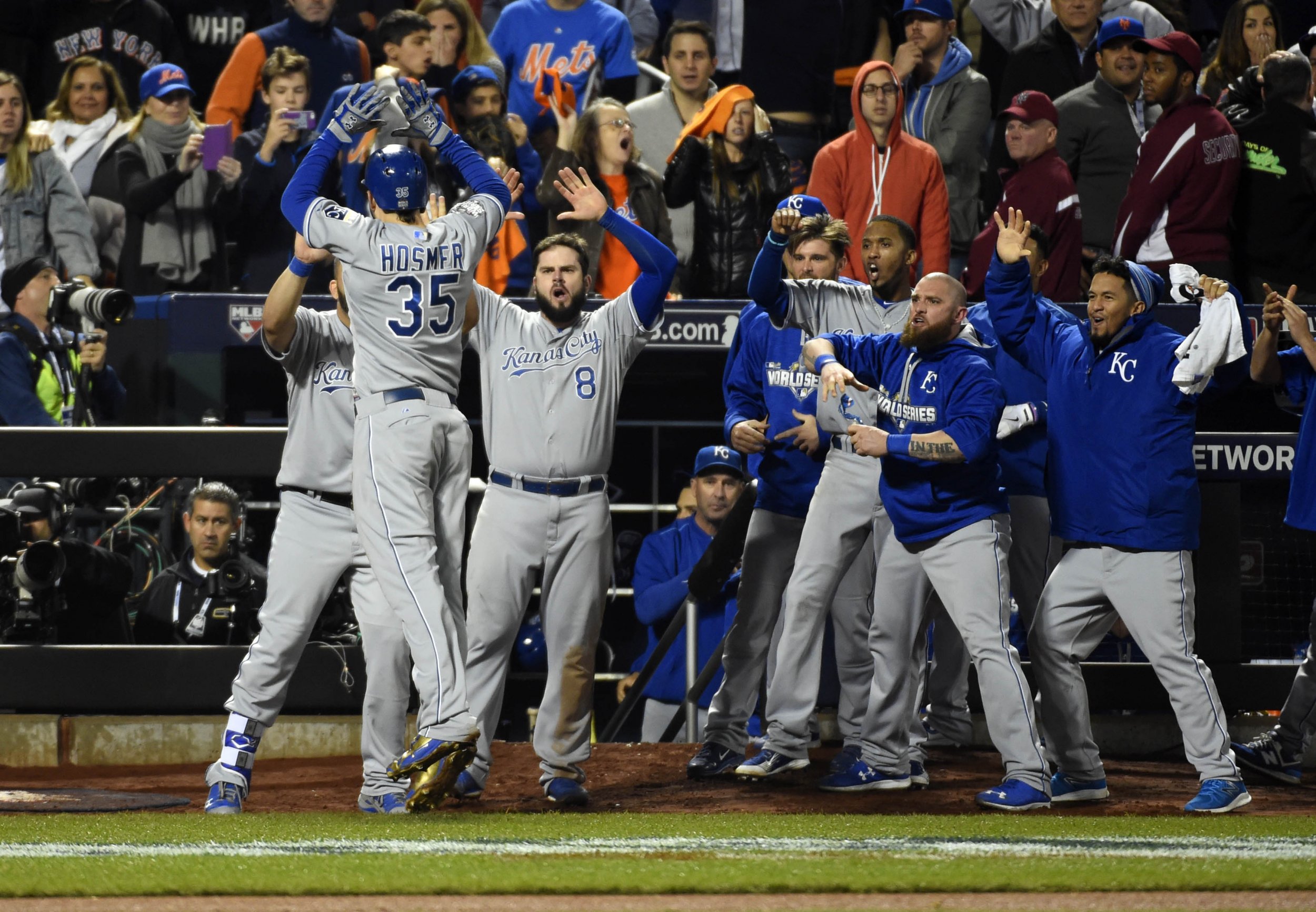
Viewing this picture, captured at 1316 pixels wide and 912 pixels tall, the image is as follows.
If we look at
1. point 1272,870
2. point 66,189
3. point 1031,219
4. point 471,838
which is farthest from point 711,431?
point 1272,870

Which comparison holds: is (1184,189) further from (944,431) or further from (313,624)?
(313,624)

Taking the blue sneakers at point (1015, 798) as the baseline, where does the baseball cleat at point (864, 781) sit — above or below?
below

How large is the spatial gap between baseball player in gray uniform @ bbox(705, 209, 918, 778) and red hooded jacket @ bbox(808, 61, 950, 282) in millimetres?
1503

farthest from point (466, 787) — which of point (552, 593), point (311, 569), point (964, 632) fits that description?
point (964, 632)

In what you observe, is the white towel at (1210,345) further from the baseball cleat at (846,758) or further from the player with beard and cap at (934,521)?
the baseball cleat at (846,758)

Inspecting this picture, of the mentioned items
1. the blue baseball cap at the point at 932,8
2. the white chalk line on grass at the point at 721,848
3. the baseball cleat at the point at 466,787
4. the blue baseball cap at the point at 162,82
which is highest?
the blue baseball cap at the point at 932,8

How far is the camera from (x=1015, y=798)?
5258 mm

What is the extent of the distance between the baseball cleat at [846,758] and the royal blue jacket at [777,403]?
2.82 feet

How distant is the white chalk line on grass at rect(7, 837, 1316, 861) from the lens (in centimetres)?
417

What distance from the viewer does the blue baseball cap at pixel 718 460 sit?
23.1 feet

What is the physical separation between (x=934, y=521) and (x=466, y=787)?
1.77 metres

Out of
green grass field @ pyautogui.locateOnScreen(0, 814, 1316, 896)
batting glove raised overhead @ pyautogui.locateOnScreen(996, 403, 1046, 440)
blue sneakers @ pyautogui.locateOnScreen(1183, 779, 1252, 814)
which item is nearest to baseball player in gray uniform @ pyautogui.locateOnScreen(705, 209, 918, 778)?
batting glove raised overhead @ pyautogui.locateOnScreen(996, 403, 1046, 440)

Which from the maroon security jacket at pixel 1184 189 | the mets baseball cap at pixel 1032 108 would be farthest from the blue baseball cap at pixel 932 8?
the maroon security jacket at pixel 1184 189

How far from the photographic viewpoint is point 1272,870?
392 centimetres
